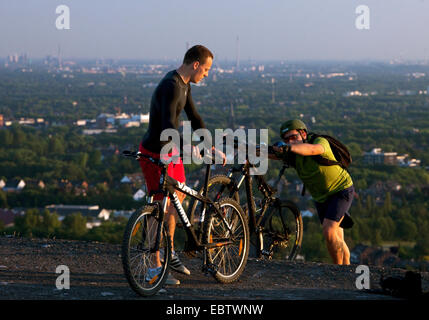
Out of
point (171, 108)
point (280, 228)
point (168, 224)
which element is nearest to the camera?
point (171, 108)

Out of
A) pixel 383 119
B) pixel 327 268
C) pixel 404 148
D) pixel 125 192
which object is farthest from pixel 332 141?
pixel 383 119

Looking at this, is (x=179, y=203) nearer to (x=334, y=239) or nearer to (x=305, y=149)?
(x=305, y=149)

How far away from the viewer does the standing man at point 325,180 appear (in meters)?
6.54

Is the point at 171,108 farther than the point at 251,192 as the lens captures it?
No

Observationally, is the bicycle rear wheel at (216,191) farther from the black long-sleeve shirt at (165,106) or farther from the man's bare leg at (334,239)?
the man's bare leg at (334,239)

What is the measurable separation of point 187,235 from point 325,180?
4.98ft

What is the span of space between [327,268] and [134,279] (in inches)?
94.9

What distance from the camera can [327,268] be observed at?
688 cm

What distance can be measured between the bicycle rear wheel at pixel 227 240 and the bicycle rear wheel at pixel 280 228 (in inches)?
33.4

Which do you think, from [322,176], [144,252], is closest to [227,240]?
→ [144,252]

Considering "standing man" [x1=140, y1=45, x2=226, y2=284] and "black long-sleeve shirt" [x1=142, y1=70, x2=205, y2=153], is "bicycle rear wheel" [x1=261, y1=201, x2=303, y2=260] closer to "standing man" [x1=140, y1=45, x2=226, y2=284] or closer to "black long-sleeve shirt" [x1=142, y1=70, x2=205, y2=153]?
"standing man" [x1=140, y1=45, x2=226, y2=284]

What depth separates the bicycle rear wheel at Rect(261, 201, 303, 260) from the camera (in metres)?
7.10

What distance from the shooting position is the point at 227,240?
238 inches

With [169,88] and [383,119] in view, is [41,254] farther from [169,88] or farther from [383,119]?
[383,119]
